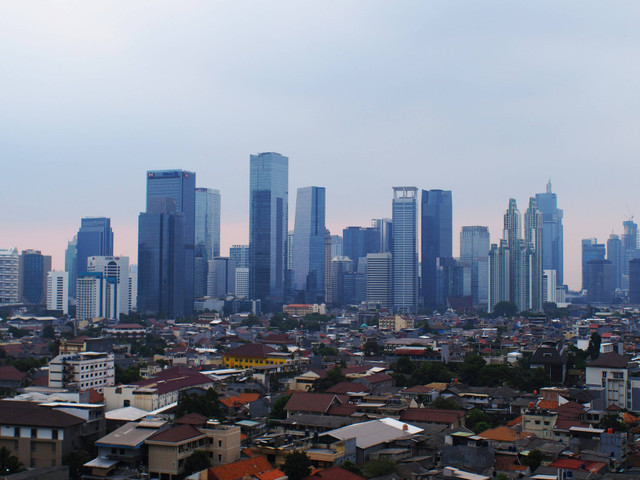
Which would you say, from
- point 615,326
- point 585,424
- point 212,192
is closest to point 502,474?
point 585,424

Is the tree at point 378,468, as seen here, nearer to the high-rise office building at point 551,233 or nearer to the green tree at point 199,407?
the green tree at point 199,407

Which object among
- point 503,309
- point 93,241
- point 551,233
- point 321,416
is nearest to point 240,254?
point 93,241

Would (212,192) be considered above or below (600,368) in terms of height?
above

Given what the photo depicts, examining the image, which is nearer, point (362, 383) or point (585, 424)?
point (585, 424)

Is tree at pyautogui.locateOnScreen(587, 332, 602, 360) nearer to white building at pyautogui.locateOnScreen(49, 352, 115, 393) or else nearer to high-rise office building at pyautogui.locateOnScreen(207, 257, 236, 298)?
white building at pyautogui.locateOnScreen(49, 352, 115, 393)

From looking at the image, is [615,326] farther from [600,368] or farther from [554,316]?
[600,368]

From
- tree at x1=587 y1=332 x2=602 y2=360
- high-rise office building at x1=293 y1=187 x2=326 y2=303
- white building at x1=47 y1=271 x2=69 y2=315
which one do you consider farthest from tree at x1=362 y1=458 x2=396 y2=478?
high-rise office building at x1=293 y1=187 x2=326 y2=303

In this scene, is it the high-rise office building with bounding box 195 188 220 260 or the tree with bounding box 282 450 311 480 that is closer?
the tree with bounding box 282 450 311 480
